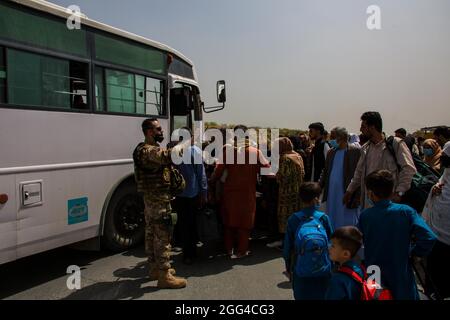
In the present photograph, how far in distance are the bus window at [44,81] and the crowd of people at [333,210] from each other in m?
1.16

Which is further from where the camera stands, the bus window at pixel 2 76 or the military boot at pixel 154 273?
the military boot at pixel 154 273

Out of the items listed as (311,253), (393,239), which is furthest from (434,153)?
(311,253)

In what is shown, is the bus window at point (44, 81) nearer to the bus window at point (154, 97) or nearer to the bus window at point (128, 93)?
the bus window at point (128, 93)

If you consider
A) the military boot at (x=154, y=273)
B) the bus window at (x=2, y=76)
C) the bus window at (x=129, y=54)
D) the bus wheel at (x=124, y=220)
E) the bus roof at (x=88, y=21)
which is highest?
the bus roof at (x=88, y=21)

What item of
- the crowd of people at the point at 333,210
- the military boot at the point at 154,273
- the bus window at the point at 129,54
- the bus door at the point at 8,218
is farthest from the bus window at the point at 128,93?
the military boot at the point at 154,273

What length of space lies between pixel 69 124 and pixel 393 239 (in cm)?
366

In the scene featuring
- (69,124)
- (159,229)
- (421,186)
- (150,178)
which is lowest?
(159,229)

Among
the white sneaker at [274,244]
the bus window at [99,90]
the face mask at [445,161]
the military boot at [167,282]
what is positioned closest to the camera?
the face mask at [445,161]

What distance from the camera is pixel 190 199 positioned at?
5086 millimetres

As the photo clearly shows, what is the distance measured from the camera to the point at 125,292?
13.5 ft

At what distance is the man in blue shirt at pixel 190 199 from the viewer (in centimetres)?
502

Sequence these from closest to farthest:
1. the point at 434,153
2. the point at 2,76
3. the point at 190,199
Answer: the point at 2,76 < the point at 190,199 < the point at 434,153

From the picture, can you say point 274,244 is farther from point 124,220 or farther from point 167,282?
point 124,220

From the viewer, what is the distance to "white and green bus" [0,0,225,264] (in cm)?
382
